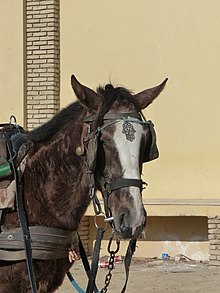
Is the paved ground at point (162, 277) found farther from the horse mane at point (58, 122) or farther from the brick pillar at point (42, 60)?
the horse mane at point (58, 122)

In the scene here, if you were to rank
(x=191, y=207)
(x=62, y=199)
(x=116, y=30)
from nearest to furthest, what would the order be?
(x=62, y=199) → (x=191, y=207) → (x=116, y=30)

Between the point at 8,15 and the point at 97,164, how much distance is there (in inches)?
301

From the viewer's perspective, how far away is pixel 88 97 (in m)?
4.14

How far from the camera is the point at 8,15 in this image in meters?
11.3

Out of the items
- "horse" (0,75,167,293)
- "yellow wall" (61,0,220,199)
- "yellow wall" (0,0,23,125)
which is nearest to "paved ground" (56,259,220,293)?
"yellow wall" (61,0,220,199)

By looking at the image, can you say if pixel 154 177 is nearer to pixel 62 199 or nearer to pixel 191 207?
pixel 191 207

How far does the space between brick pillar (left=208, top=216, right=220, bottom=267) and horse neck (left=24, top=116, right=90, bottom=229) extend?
5.78 metres

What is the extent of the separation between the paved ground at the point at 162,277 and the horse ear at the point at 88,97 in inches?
191

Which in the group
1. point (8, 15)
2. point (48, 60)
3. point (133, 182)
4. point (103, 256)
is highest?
point (8, 15)

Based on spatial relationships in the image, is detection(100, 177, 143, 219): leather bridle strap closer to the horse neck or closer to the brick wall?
the horse neck

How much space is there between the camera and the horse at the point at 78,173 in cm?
396

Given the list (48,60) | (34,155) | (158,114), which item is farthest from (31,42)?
(34,155)

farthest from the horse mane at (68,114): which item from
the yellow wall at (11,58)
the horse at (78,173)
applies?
the yellow wall at (11,58)

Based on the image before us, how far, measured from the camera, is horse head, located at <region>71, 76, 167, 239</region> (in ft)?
12.8
